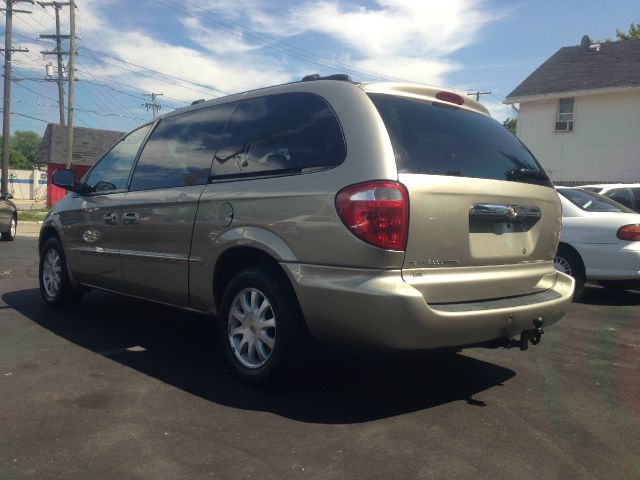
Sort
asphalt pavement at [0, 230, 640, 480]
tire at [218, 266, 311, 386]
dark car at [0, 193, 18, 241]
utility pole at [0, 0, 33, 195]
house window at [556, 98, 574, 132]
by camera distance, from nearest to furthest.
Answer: asphalt pavement at [0, 230, 640, 480], tire at [218, 266, 311, 386], dark car at [0, 193, 18, 241], house window at [556, 98, 574, 132], utility pole at [0, 0, 33, 195]

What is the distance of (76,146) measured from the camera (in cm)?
4588

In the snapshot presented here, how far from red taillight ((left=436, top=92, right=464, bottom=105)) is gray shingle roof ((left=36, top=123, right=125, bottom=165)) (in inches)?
1625

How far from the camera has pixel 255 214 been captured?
3887 millimetres

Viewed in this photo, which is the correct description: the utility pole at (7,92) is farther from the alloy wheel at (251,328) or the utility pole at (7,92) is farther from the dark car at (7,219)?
the alloy wheel at (251,328)

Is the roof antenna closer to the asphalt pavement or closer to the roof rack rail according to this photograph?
the asphalt pavement

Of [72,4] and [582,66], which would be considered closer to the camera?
[582,66]

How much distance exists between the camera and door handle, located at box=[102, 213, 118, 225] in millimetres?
5242

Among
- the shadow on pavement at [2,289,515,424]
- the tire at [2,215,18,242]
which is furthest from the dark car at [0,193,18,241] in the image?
the shadow on pavement at [2,289,515,424]

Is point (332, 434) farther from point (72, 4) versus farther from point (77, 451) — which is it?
point (72, 4)

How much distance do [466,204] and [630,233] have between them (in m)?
4.63

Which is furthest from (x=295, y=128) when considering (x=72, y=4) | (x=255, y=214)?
(x=72, y=4)

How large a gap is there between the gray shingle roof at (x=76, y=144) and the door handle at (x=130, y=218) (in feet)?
131

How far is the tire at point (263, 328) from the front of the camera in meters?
3.69

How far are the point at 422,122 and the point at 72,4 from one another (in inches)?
1110
